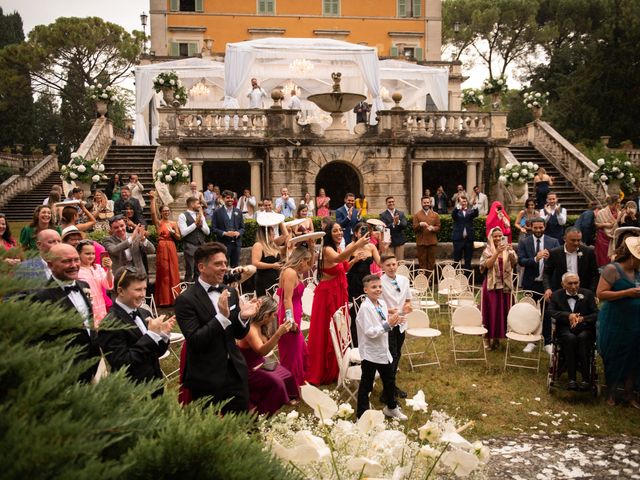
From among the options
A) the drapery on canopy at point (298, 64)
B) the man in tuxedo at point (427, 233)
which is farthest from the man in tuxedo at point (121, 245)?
the drapery on canopy at point (298, 64)

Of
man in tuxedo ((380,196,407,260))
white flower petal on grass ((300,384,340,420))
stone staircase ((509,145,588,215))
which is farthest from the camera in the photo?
stone staircase ((509,145,588,215))

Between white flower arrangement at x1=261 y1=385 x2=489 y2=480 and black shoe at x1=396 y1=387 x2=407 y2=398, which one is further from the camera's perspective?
black shoe at x1=396 y1=387 x2=407 y2=398

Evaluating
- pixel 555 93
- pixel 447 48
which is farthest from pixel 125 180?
pixel 447 48

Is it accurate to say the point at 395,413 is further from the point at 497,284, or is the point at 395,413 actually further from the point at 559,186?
the point at 559,186

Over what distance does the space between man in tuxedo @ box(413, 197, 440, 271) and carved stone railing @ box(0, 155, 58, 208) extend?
19887 mm

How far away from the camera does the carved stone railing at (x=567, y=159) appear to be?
1983 centimetres

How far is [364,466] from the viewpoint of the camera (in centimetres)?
206

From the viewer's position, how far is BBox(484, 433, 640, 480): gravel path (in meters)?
4.82

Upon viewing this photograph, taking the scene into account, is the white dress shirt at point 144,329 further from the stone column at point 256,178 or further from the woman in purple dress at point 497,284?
the stone column at point 256,178

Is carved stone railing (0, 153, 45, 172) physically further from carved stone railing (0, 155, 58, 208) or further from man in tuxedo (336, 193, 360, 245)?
man in tuxedo (336, 193, 360, 245)

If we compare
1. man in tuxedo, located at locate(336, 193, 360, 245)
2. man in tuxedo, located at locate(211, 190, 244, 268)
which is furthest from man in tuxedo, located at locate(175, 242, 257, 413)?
man in tuxedo, located at locate(336, 193, 360, 245)

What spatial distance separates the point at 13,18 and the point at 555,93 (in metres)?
42.9

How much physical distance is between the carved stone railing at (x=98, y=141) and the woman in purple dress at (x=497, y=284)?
1501cm

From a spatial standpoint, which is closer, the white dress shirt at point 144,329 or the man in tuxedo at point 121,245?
the white dress shirt at point 144,329
